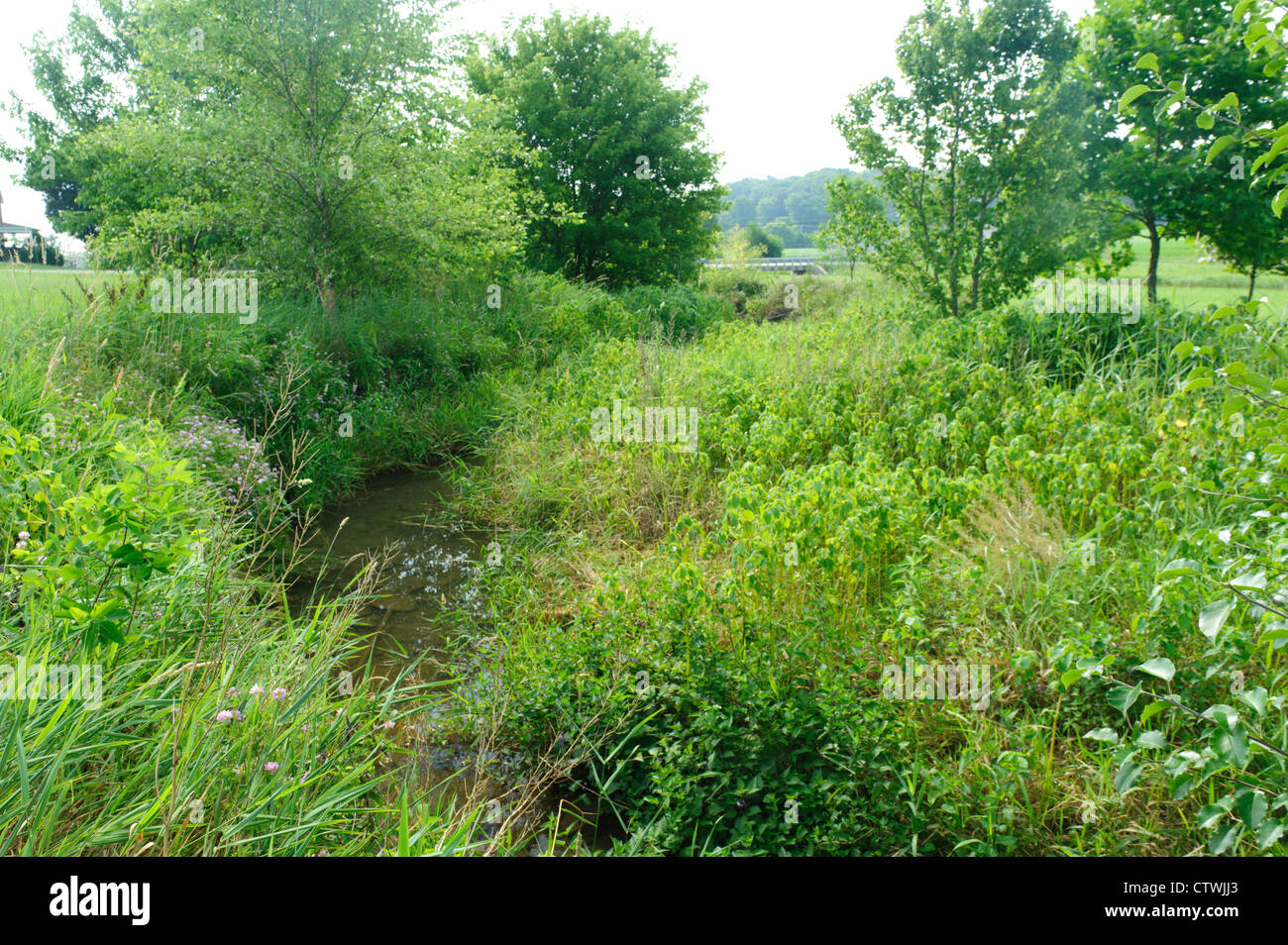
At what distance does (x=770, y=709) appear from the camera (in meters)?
3.31

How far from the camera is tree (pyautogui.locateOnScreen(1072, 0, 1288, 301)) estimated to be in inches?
331

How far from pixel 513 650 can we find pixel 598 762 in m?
0.98

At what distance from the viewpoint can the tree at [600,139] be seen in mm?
18531

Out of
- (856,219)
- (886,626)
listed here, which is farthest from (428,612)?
(856,219)

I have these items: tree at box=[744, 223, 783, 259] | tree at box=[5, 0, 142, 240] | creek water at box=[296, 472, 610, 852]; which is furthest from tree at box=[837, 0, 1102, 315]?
tree at box=[744, 223, 783, 259]

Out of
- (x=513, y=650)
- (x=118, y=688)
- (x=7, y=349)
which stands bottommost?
(x=513, y=650)

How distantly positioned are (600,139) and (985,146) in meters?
11.1

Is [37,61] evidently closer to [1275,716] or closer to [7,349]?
[7,349]

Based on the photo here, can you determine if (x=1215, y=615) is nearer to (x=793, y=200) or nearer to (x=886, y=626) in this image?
(x=886, y=626)

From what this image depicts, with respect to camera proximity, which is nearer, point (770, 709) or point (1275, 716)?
point (1275, 716)

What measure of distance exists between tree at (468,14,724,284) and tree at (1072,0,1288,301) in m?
10.5

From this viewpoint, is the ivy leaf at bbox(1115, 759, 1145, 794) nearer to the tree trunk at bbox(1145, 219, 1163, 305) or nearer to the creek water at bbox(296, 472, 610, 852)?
the creek water at bbox(296, 472, 610, 852)
